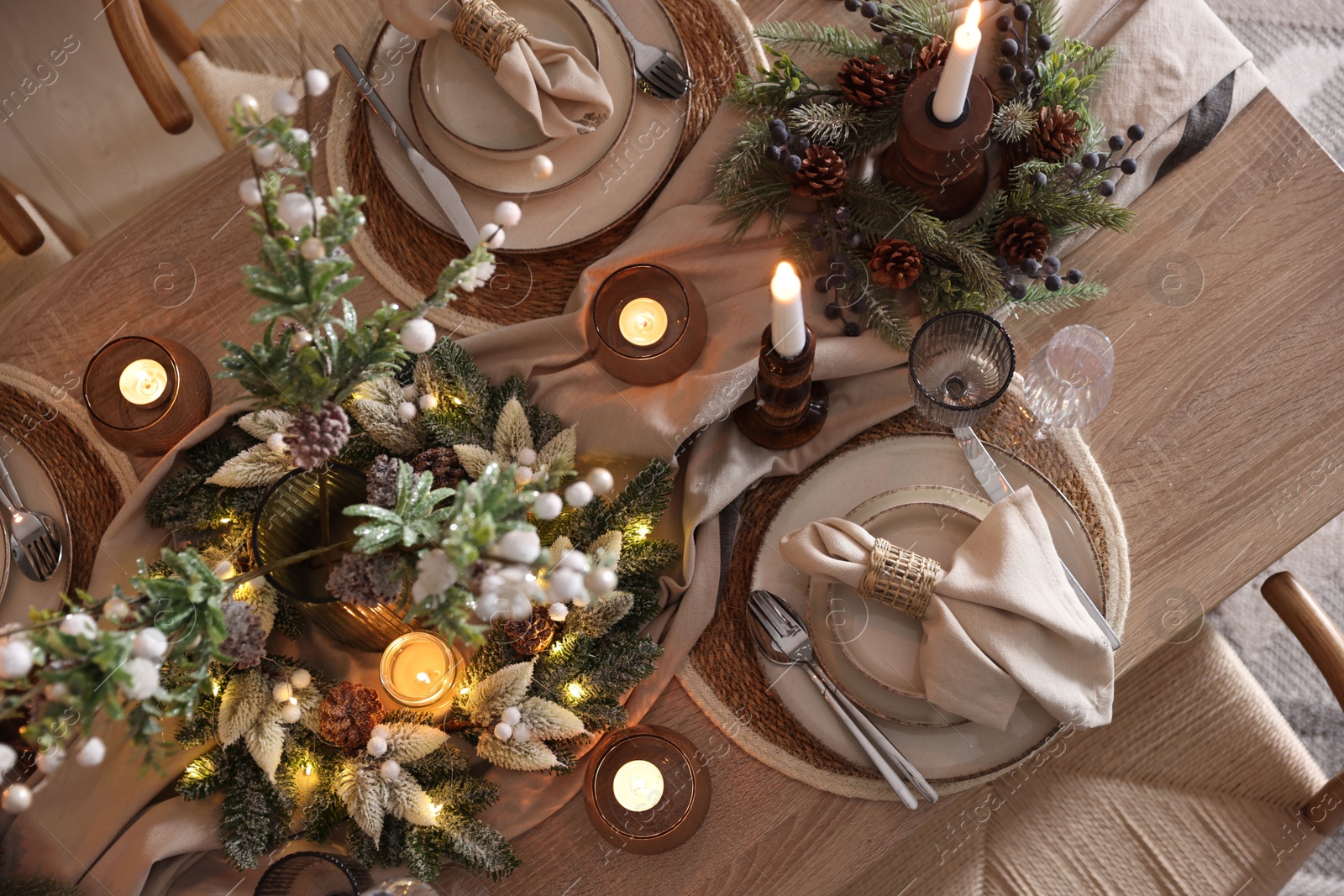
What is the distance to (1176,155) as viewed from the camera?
41.2 inches

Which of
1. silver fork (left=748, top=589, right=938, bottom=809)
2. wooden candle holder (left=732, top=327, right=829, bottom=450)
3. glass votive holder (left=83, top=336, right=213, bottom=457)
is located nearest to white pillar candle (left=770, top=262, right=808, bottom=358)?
wooden candle holder (left=732, top=327, right=829, bottom=450)

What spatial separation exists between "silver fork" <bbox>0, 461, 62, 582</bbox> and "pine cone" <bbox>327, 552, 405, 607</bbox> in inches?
21.2

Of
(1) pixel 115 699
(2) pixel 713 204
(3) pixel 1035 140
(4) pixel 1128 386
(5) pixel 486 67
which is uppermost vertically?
(5) pixel 486 67

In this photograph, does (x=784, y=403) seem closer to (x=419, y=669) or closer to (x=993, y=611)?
(x=993, y=611)

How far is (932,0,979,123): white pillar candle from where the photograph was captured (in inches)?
31.6

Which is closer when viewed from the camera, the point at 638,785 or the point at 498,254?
the point at 638,785

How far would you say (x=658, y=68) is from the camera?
104 cm

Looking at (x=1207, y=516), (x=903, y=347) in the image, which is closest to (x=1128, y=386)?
(x=1207, y=516)

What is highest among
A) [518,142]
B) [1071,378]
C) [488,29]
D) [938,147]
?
[488,29]

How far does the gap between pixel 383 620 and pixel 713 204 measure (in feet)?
1.86

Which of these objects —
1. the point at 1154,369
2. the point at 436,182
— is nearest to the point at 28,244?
the point at 436,182

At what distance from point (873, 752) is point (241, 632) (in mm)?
595

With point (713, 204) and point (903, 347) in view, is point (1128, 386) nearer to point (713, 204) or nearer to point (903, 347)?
point (903, 347)

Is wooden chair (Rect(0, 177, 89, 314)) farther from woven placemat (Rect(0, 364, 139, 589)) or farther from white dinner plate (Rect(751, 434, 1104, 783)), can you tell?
white dinner plate (Rect(751, 434, 1104, 783))
